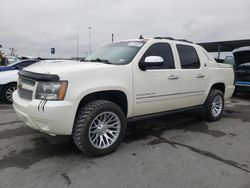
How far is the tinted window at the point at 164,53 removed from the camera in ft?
13.6

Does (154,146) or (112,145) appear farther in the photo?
(154,146)

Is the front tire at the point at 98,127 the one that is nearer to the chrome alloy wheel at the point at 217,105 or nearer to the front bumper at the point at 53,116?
the front bumper at the point at 53,116

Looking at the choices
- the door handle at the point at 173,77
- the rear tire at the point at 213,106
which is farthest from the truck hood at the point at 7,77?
the rear tire at the point at 213,106

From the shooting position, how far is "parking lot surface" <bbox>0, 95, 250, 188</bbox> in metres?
2.80

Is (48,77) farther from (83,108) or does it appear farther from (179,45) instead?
(179,45)

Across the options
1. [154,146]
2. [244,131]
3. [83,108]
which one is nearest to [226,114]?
[244,131]

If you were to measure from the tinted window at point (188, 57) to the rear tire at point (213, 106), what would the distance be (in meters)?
0.90

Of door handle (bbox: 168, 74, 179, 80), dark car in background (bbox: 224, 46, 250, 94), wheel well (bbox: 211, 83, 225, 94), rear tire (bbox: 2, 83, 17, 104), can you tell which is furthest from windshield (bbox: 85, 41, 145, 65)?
dark car in background (bbox: 224, 46, 250, 94)

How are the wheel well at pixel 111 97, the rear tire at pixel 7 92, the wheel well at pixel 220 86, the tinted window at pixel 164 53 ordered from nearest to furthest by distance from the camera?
1. the wheel well at pixel 111 97
2. the tinted window at pixel 164 53
3. the wheel well at pixel 220 86
4. the rear tire at pixel 7 92

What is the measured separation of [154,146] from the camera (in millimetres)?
3939

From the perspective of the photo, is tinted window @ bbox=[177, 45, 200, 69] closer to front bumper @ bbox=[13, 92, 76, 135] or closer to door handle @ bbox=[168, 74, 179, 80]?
door handle @ bbox=[168, 74, 179, 80]

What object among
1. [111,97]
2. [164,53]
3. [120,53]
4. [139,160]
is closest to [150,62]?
[120,53]

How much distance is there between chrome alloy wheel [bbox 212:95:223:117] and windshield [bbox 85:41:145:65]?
2.64 meters

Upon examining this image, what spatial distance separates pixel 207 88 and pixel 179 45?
1267mm
